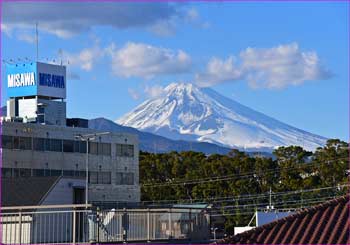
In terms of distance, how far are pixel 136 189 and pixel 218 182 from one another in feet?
35.5

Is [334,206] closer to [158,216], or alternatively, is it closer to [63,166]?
[158,216]

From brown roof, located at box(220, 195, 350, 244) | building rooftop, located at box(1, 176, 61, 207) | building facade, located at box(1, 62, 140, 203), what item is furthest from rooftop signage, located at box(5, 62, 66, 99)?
brown roof, located at box(220, 195, 350, 244)

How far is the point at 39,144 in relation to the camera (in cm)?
8969

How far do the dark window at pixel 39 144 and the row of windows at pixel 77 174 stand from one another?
2.56 meters

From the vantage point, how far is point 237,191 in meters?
91.5

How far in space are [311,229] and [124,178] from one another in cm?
8392

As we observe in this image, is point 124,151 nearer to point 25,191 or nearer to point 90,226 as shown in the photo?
point 25,191

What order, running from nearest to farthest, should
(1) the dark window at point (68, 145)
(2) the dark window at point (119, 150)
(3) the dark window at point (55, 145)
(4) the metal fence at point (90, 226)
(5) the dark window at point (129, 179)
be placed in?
1. (4) the metal fence at point (90, 226)
2. (3) the dark window at point (55, 145)
3. (1) the dark window at point (68, 145)
4. (5) the dark window at point (129, 179)
5. (2) the dark window at point (119, 150)

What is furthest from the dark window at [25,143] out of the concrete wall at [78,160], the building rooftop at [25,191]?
the building rooftop at [25,191]

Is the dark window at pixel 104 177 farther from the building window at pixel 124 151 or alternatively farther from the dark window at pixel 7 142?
the dark window at pixel 7 142

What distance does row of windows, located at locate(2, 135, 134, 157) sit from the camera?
86375 mm

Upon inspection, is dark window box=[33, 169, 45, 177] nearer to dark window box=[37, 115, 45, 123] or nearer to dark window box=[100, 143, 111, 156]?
dark window box=[37, 115, 45, 123]

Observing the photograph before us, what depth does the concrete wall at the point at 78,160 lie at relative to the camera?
86.4 metres

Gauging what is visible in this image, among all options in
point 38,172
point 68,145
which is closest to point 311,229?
point 38,172
